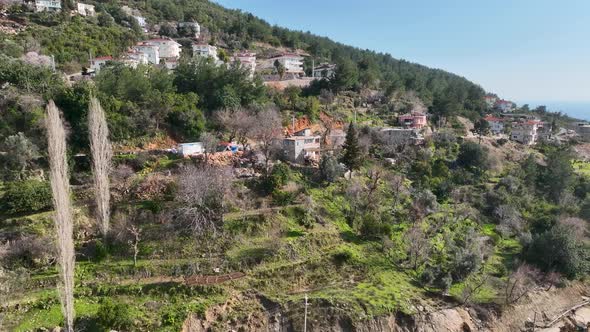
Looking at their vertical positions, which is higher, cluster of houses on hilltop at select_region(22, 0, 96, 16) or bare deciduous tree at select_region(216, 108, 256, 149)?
cluster of houses on hilltop at select_region(22, 0, 96, 16)

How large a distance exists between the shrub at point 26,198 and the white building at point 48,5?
2212 inches

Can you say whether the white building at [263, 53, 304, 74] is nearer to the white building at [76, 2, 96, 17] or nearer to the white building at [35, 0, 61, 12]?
the white building at [76, 2, 96, 17]

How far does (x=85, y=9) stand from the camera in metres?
72.9

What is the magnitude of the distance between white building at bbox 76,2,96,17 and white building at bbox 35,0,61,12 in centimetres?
394

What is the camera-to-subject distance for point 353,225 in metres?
31.8

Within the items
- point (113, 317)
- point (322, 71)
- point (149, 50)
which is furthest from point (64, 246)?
point (322, 71)

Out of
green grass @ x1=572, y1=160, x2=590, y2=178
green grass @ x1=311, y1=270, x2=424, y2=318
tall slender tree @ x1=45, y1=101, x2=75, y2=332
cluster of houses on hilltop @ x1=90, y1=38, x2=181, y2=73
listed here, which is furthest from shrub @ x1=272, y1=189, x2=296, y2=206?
green grass @ x1=572, y1=160, x2=590, y2=178

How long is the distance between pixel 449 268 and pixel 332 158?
14195 mm

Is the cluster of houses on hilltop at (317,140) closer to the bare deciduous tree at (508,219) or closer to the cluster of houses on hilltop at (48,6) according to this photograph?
the bare deciduous tree at (508,219)

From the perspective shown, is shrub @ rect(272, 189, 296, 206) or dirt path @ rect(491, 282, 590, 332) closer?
dirt path @ rect(491, 282, 590, 332)

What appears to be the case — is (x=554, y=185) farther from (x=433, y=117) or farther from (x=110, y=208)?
(x=110, y=208)

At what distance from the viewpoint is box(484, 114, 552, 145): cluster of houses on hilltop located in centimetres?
6712

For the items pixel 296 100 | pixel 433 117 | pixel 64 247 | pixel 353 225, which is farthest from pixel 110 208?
pixel 433 117

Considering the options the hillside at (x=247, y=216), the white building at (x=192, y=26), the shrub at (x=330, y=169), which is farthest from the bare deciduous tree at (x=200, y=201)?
the white building at (x=192, y=26)
